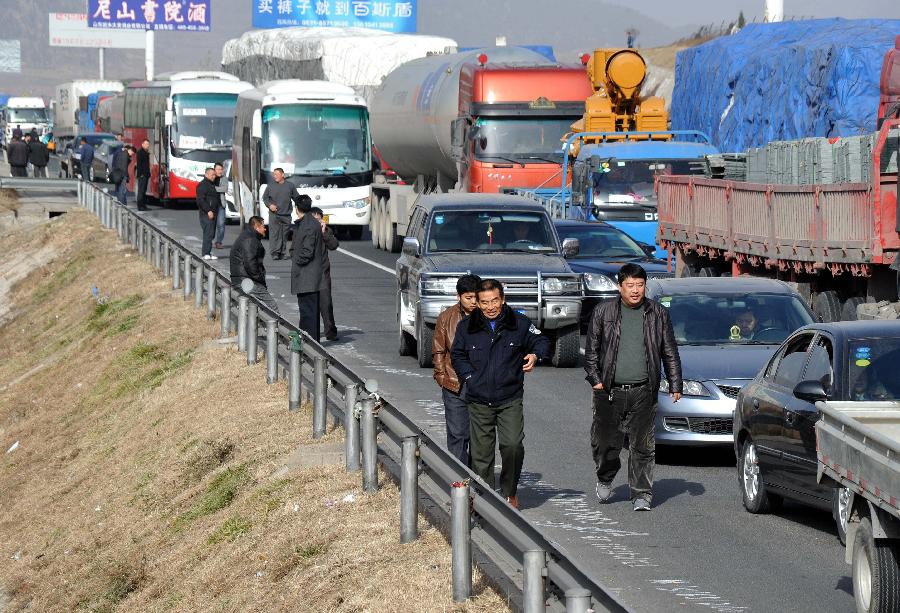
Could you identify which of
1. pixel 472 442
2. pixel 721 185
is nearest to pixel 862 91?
pixel 721 185

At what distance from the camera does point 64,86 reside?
107 meters

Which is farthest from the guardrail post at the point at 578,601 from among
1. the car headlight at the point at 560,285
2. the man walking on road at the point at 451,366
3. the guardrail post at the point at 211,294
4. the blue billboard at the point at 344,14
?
the blue billboard at the point at 344,14

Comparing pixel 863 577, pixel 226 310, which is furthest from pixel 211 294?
pixel 863 577

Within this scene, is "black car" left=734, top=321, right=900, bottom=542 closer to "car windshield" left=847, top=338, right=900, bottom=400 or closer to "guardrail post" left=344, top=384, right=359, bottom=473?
"car windshield" left=847, top=338, right=900, bottom=400

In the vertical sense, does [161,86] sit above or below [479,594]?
above

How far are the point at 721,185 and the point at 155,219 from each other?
25745 millimetres

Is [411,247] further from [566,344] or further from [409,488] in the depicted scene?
[409,488]

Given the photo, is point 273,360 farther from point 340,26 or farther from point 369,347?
point 340,26

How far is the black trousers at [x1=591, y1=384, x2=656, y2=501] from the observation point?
449 inches

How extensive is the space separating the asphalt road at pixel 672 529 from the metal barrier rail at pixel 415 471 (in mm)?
964

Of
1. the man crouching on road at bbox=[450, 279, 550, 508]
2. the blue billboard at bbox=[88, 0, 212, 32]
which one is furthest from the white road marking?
the blue billboard at bbox=[88, 0, 212, 32]

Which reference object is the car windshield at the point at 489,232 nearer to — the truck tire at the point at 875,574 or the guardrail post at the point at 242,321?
the guardrail post at the point at 242,321

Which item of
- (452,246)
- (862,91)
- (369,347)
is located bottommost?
(369,347)

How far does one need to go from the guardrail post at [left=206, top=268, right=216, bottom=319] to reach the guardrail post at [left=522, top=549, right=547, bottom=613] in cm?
1484
